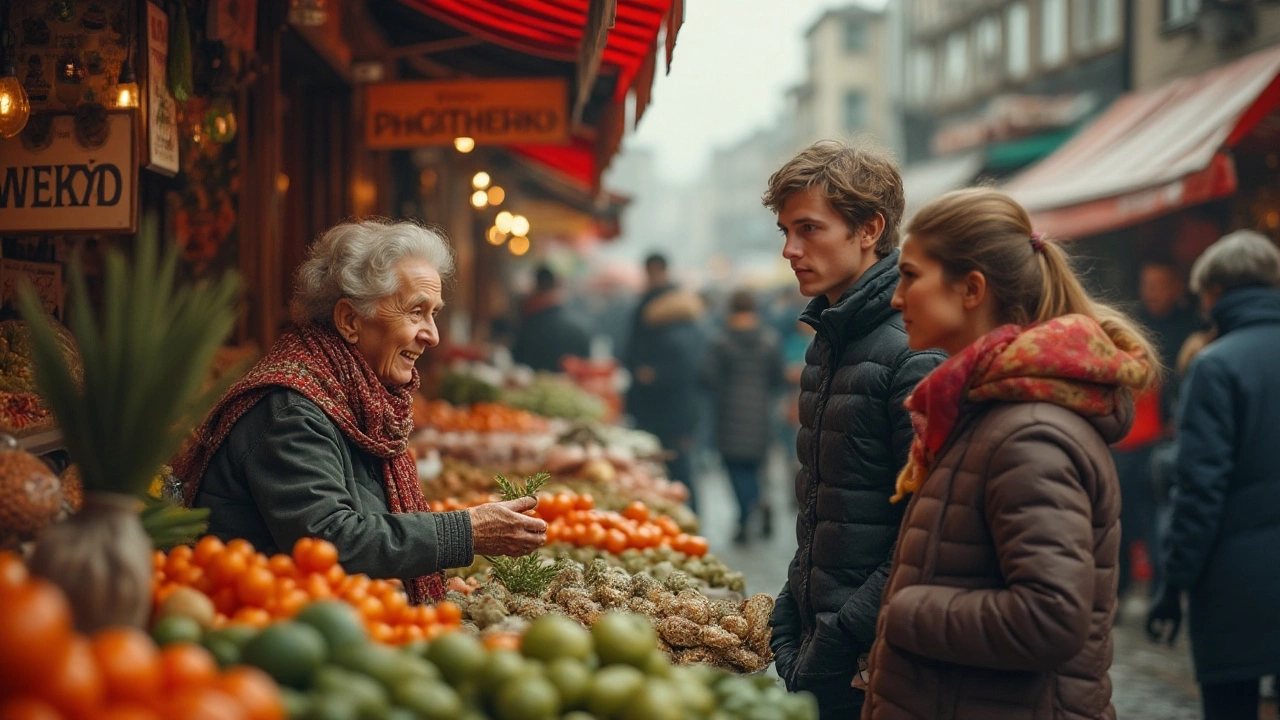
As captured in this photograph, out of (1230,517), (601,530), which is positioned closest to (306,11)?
(601,530)

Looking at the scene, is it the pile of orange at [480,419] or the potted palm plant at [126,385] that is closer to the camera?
the potted palm plant at [126,385]

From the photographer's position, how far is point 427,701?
69.4 inches

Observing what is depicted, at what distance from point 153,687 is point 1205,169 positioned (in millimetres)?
7983

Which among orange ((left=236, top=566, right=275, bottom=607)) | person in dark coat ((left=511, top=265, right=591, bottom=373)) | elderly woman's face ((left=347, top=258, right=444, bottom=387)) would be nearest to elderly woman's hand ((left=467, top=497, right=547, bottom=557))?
elderly woman's face ((left=347, top=258, right=444, bottom=387))

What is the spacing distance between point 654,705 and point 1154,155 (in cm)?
896

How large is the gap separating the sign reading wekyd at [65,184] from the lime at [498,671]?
2069 millimetres

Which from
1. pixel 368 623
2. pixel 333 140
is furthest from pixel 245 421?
pixel 333 140

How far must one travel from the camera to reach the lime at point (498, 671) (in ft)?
6.22

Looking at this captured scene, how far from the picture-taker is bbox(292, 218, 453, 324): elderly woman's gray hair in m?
3.24

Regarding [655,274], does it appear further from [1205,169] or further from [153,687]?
[153,687]

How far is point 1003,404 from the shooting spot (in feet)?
7.99

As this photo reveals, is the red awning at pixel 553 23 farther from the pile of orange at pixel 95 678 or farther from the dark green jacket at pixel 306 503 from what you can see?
the pile of orange at pixel 95 678

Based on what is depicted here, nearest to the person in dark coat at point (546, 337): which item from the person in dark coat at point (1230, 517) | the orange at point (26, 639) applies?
the person in dark coat at point (1230, 517)

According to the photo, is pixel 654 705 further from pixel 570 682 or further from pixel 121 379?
pixel 121 379
